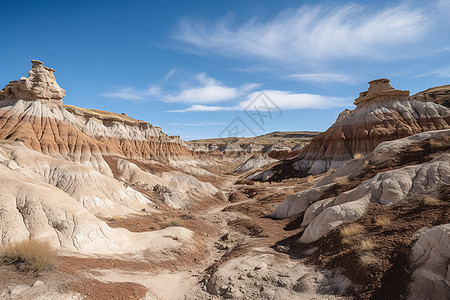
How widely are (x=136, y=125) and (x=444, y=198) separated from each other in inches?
2309

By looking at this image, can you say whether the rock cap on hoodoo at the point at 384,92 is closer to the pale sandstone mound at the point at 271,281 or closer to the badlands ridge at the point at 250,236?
the badlands ridge at the point at 250,236

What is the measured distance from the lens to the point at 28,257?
292 inches

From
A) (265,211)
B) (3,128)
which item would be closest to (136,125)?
(3,128)

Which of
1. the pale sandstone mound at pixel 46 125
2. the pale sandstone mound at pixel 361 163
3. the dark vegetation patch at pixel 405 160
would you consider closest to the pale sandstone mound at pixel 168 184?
the pale sandstone mound at pixel 46 125

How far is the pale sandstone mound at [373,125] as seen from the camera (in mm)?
40375

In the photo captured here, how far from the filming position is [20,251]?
298 inches

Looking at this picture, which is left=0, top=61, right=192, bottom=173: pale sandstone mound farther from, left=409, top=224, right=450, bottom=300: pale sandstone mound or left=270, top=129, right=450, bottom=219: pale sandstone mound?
left=409, top=224, right=450, bottom=300: pale sandstone mound

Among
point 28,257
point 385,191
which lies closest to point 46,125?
point 28,257

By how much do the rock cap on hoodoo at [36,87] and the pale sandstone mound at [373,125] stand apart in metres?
44.3

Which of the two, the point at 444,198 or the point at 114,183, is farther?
the point at 114,183

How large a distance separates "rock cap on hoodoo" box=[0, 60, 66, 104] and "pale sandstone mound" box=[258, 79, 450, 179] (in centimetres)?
4426

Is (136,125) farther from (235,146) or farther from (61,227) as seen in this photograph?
(235,146)

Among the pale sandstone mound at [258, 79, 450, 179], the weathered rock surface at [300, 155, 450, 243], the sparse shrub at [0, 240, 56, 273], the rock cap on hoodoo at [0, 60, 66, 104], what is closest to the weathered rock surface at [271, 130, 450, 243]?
the weathered rock surface at [300, 155, 450, 243]

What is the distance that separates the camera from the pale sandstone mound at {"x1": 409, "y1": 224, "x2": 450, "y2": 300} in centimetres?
588
